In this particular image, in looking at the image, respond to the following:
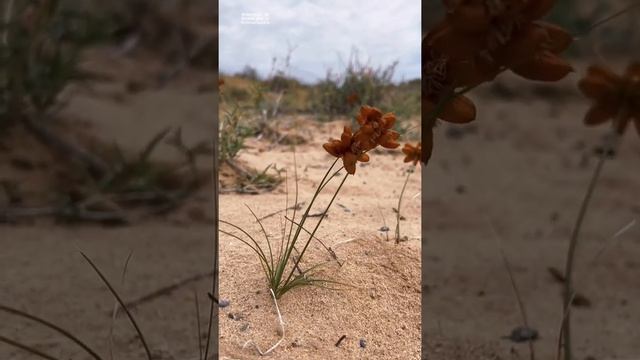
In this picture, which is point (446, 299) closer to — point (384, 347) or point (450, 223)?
point (450, 223)

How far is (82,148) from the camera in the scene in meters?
0.30

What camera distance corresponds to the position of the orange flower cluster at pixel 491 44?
183 mm

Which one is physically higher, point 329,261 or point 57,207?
point 57,207

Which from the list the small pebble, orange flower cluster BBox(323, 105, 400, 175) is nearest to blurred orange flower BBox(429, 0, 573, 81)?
the small pebble

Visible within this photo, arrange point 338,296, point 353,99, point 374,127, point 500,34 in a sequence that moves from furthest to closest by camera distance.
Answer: point 353,99, point 338,296, point 374,127, point 500,34

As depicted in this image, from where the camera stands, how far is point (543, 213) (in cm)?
26

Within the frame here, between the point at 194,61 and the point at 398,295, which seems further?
the point at 398,295

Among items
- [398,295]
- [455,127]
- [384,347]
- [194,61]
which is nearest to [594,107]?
[455,127]

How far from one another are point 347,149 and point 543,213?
1.33 feet

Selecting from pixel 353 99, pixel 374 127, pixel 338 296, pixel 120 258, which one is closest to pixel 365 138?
pixel 374 127

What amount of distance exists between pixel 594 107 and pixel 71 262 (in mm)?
234

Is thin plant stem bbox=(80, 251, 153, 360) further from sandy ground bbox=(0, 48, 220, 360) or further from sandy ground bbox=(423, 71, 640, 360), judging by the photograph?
sandy ground bbox=(423, 71, 640, 360)

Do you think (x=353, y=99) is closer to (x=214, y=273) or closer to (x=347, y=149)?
(x=347, y=149)

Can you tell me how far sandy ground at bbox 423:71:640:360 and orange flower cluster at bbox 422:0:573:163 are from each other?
5 cm
